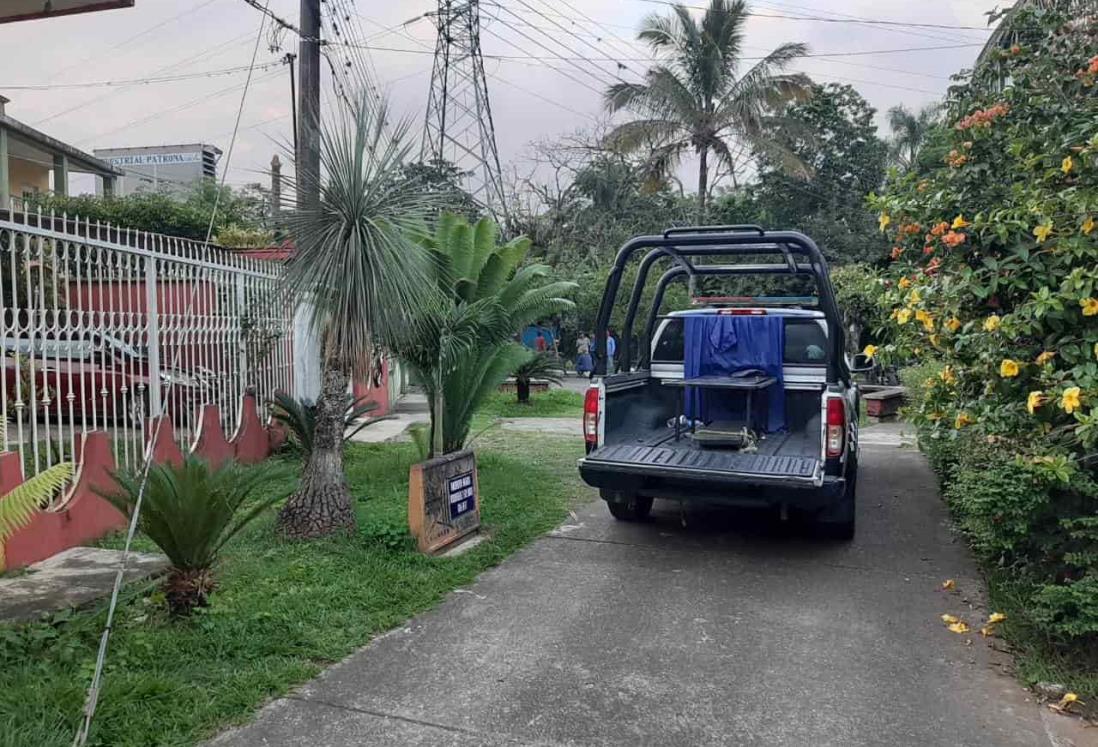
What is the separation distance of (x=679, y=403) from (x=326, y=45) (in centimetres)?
439

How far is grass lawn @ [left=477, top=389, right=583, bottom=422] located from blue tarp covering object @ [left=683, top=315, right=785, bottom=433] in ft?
24.3

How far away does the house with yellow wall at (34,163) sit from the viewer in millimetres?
20219

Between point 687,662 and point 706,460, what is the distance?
1978 millimetres

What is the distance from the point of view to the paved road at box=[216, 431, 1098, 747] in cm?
343

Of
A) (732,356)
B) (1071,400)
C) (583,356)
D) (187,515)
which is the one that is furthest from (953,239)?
(583,356)

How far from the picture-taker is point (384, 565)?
5.47 m

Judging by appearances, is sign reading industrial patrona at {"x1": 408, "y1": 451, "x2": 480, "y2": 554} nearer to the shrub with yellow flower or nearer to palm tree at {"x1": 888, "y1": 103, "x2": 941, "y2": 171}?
the shrub with yellow flower

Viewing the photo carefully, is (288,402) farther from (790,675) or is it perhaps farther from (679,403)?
(790,675)

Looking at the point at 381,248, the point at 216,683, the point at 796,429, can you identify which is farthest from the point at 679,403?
the point at 216,683

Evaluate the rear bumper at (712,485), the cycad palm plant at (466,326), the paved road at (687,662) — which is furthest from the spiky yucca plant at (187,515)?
the cycad palm plant at (466,326)

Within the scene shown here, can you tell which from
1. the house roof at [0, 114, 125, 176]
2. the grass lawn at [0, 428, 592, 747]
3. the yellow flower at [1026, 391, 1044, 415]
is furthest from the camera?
the house roof at [0, 114, 125, 176]

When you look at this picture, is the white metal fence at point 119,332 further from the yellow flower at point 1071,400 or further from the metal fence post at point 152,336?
the yellow flower at point 1071,400

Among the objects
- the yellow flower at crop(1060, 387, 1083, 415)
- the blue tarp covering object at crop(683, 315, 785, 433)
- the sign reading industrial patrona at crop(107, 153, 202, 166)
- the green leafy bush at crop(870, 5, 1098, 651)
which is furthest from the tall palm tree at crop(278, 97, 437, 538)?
the sign reading industrial patrona at crop(107, 153, 202, 166)

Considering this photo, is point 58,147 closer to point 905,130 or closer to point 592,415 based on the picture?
point 592,415
